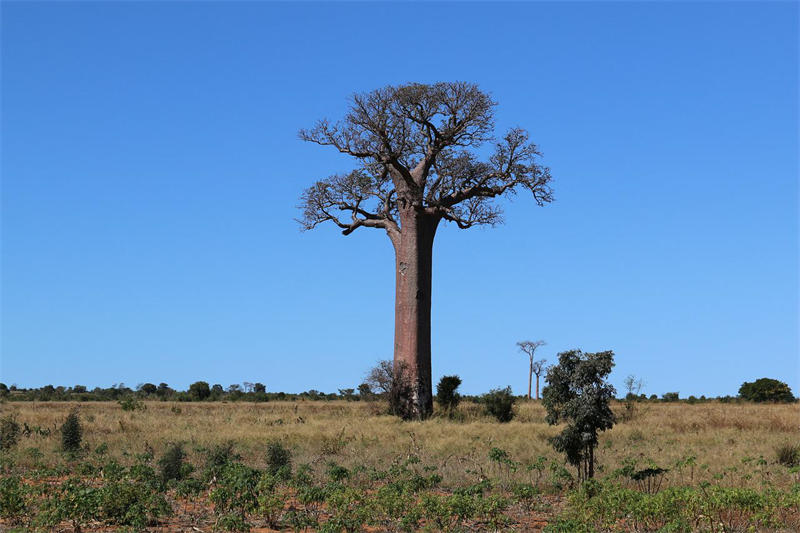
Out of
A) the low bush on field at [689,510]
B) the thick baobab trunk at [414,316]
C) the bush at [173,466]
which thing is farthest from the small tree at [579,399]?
the thick baobab trunk at [414,316]

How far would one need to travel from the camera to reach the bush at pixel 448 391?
3019 cm

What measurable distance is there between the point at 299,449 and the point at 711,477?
29.1 ft

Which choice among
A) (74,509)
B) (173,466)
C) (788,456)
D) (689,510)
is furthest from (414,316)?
(74,509)

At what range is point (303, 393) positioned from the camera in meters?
61.8

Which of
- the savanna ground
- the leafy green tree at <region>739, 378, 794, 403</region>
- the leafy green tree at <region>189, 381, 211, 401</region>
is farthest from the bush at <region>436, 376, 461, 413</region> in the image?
the leafy green tree at <region>739, 378, 794, 403</region>

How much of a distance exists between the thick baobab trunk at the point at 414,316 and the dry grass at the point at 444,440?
1.56m

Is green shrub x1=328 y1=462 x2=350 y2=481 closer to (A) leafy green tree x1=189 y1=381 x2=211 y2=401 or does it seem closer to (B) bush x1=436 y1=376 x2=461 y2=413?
(B) bush x1=436 y1=376 x2=461 y2=413

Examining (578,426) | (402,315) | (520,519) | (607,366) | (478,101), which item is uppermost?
(478,101)

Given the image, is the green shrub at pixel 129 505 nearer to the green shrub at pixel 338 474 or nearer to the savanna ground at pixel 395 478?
the savanna ground at pixel 395 478

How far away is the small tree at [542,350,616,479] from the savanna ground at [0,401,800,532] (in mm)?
637

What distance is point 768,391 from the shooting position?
53750mm

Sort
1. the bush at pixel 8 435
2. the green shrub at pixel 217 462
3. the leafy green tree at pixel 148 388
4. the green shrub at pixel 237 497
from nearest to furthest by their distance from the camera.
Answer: the green shrub at pixel 237 497
the green shrub at pixel 217 462
the bush at pixel 8 435
the leafy green tree at pixel 148 388

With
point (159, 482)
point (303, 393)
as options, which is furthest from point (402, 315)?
point (303, 393)

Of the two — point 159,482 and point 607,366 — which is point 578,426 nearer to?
point 607,366
